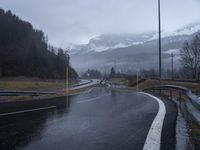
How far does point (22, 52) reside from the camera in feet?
356

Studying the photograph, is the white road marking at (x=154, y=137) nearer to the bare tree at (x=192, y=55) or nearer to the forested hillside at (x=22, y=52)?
the bare tree at (x=192, y=55)

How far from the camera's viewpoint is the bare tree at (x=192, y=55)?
65312 mm

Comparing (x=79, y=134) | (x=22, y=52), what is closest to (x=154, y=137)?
(x=79, y=134)

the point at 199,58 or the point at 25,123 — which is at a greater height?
the point at 199,58

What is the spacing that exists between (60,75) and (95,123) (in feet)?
403

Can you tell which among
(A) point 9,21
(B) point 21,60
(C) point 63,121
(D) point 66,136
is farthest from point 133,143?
(A) point 9,21

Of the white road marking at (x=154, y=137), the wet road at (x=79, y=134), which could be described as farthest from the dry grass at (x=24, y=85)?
the white road marking at (x=154, y=137)

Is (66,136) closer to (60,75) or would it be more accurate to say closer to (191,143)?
(191,143)

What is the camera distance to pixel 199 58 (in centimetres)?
6581

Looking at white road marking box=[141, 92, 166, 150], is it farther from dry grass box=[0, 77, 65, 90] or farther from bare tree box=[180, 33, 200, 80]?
bare tree box=[180, 33, 200, 80]

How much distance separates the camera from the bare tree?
65312 millimetres

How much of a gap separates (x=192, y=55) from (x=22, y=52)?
241 ft

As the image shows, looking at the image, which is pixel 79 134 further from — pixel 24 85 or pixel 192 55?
pixel 192 55

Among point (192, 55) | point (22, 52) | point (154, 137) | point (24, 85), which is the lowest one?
point (24, 85)
